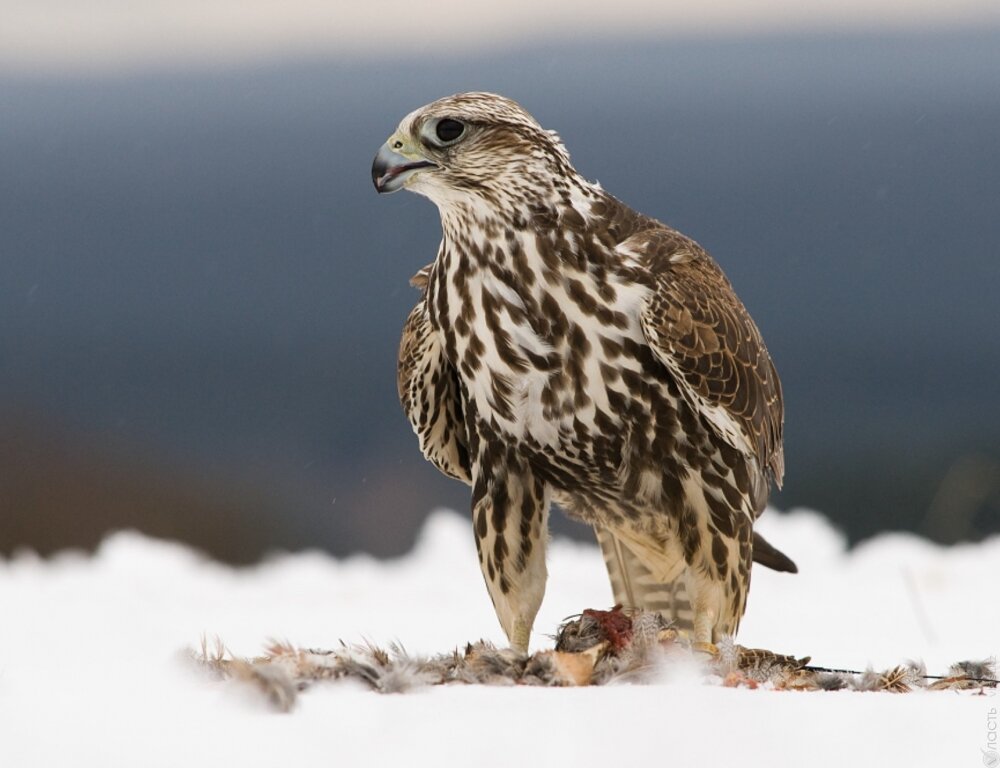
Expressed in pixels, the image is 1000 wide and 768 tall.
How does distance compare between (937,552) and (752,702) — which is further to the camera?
(937,552)

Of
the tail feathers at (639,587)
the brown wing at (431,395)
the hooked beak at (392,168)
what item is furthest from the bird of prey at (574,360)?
the tail feathers at (639,587)

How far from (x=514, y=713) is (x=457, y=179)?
1.31 m

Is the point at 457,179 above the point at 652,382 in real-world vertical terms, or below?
above

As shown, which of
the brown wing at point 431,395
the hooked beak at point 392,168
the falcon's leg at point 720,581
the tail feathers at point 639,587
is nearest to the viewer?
the hooked beak at point 392,168

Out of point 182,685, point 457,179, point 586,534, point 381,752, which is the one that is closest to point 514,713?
point 381,752

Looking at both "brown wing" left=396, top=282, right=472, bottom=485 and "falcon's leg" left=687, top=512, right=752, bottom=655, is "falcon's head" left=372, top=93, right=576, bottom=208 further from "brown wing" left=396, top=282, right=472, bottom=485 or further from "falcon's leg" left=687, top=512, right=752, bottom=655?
"falcon's leg" left=687, top=512, right=752, bottom=655

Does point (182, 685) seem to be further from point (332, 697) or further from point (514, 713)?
point (514, 713)

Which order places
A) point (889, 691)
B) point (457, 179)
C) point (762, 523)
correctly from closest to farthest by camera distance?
point (889, 691), point (457, 179), point (762, 523)

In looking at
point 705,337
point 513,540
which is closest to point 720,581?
point 513,540

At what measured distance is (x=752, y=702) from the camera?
248cm

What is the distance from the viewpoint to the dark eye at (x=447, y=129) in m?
3.15

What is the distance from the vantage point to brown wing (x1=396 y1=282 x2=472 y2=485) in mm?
3645

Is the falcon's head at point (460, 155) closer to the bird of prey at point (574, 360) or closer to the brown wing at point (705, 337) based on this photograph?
the bird of prey at point (574, 360)

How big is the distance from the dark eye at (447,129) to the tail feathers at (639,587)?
52.0 inches
